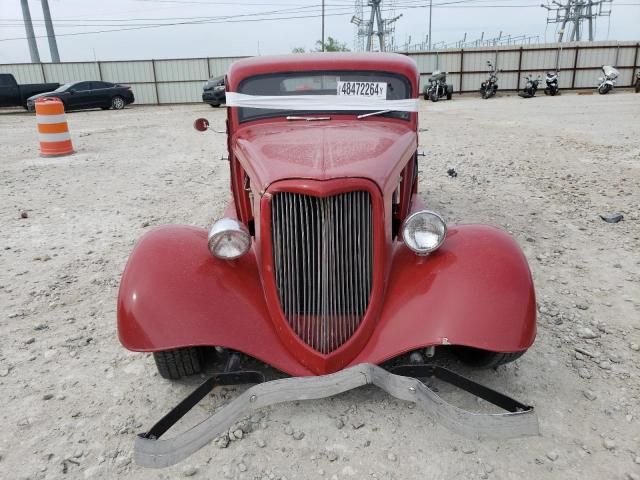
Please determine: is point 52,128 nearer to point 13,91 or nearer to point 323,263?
point 323,263

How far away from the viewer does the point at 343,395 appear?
2826mm

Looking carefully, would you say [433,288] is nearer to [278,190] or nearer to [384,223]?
[384,223]

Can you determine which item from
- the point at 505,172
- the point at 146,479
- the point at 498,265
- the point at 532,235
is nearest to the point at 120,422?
the point at 146,479

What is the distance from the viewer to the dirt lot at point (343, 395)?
239 centimetres

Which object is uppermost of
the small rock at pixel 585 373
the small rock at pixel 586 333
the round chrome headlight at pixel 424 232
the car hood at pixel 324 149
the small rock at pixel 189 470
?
the car hood at pixel 324 149

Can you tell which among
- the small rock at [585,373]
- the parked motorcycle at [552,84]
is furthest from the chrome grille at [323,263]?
the parked motorcycle at [552,84]

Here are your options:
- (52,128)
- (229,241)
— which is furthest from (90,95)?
(229,241)

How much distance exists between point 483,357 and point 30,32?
37.5m

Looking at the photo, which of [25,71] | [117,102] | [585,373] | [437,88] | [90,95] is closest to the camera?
[585,373]

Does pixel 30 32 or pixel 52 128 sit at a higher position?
pixel 30 32

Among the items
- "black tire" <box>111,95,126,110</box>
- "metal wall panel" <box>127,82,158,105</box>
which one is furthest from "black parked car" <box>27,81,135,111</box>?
"metal wall panel" <box>127,82,158,105</box>

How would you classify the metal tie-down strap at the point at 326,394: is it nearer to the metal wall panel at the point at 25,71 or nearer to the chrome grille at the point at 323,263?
the chrome grille at the point at 323,263

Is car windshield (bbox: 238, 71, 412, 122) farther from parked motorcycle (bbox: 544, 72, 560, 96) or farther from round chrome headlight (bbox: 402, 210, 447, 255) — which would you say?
parked motorcycle (bbox: 544, 72, 560, 96)

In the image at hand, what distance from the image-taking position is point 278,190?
8.70 ft
